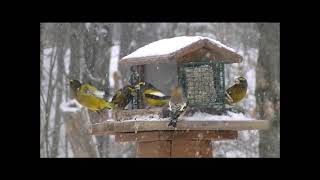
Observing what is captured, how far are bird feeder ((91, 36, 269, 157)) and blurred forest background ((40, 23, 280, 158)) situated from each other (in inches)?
119

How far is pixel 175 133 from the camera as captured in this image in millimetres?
6492

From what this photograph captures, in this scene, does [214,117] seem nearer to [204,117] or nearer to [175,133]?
[204,117]

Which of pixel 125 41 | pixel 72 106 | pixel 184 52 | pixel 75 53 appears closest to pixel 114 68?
pixel 125 41

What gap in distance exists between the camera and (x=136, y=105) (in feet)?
24.1

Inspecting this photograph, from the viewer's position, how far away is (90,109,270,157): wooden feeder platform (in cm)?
625

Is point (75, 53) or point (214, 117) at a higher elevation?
point (75, 53)

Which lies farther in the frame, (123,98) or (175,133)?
(123,98)

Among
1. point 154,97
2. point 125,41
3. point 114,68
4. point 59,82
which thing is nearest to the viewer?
point 154,97

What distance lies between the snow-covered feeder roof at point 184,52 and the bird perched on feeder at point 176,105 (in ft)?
1.20

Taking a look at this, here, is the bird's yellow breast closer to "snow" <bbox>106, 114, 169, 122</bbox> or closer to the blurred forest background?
"snow" <bbox>106, 114, 169, 122</bbox>

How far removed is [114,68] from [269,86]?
7219mm

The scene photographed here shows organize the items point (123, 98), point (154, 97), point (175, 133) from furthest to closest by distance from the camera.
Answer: point (123, 98) → point (154, 97) → point (175, 133)

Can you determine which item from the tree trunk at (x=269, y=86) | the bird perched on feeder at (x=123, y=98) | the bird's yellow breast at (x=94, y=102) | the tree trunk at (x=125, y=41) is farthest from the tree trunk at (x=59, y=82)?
the bird perched on feeder at (x=123, y=98)

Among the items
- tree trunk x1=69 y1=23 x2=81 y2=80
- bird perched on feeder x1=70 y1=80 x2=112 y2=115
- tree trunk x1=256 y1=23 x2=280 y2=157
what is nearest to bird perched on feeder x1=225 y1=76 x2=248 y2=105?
bird perched on feeder x1=70 y1=80 x2=112 y2=115
